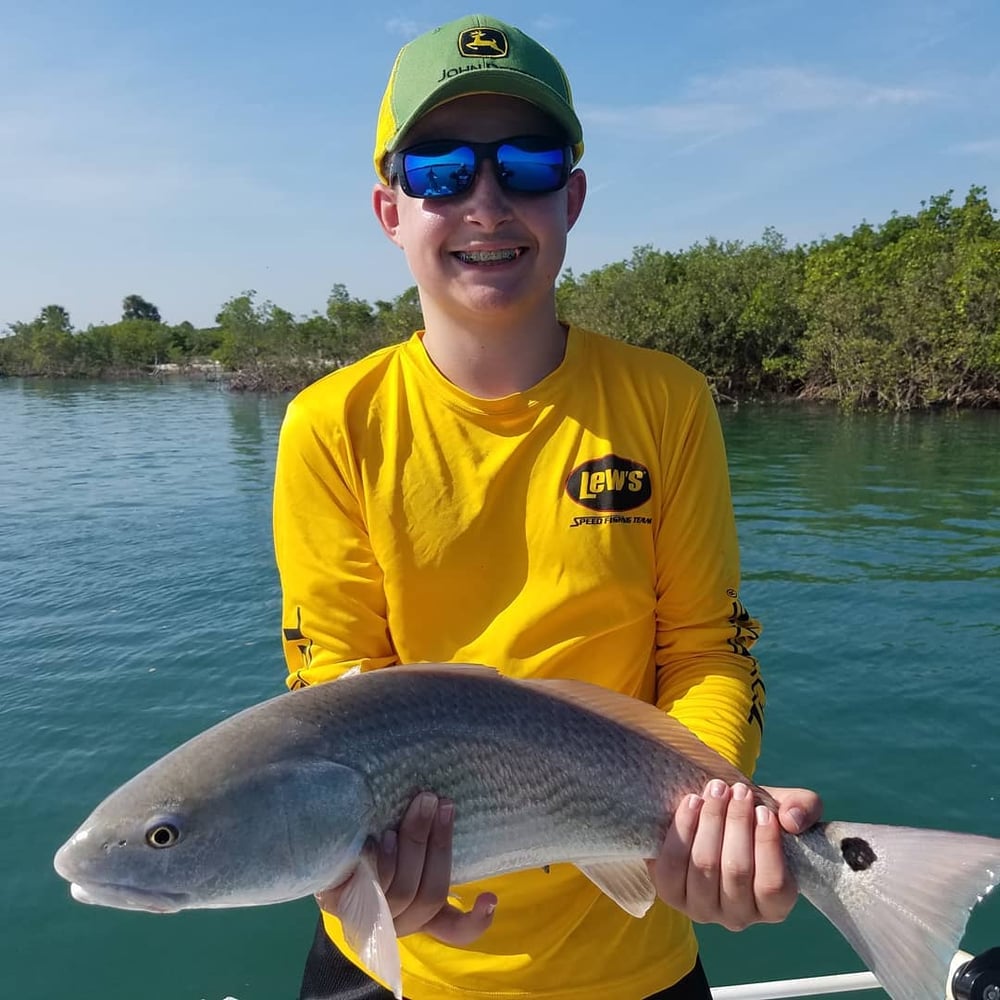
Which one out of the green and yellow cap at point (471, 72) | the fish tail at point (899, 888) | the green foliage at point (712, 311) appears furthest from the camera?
the green foliage at point (712, 311)

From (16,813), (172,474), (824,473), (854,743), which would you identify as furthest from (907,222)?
(16,813)

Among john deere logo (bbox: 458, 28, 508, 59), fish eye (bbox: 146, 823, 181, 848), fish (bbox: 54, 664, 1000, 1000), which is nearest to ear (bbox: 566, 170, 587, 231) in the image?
john deere logo (bbox: 458, 28, 508, 59)

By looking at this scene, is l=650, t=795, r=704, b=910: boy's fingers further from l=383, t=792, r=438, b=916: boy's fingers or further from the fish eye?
the fish eye

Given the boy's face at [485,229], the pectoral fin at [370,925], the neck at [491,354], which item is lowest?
the pectoral fin at [370,925]

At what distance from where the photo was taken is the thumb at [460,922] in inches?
77.0

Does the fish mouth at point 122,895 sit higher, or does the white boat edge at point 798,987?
the fish mouth at point 122,895

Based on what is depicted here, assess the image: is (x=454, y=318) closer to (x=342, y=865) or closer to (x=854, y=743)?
(x=342, y=865)

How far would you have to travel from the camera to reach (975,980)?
3018 mm

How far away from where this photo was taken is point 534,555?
7.59ft

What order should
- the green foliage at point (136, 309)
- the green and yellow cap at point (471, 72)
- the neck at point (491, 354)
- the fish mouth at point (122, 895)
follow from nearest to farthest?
the fish mouth at point (122, 895)
the green and yellow cap at point (471, 72)
the neck at point (491, 354)
the green foliage at point (136, 309)

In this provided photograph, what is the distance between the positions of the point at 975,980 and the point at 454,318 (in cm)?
290

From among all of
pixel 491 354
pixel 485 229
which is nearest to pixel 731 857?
pixel 491 354

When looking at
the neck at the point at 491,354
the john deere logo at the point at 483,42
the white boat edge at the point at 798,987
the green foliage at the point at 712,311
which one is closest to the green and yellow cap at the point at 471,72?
the john deere logo at the point at 483,42

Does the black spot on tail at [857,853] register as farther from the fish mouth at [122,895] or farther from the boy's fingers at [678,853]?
the fish mouth at [122,895]
